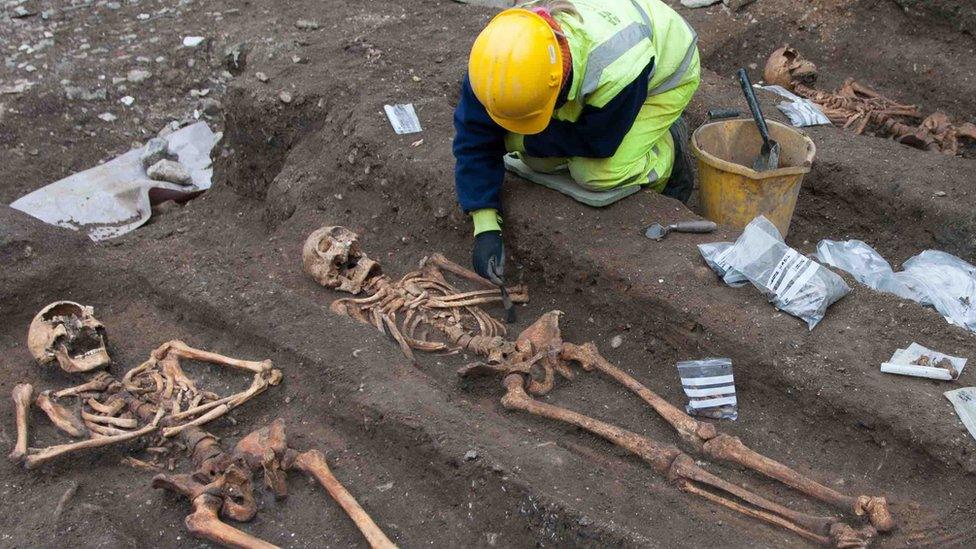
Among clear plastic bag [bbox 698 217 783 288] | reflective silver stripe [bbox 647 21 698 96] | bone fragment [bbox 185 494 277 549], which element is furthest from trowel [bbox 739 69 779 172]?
bone fragment [bbox 185 494 277 549]

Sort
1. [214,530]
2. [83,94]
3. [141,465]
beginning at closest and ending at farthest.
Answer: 1. [214,530]
2. [141,465]
3. [83,94]

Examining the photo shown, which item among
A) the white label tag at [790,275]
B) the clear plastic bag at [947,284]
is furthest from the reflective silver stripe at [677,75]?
the clear plastic bag at [947,284]

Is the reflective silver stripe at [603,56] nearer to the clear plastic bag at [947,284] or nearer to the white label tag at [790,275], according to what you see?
the white label tag at [790,275]

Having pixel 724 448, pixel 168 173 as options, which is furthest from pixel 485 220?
pixel 168 173

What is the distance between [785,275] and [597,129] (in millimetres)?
1129

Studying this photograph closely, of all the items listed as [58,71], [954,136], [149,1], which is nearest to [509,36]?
[954,136]

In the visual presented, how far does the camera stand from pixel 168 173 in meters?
7.12

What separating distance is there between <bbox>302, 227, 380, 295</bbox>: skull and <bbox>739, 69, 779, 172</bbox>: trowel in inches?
87.8

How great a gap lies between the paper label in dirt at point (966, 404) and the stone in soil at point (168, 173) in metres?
5.67

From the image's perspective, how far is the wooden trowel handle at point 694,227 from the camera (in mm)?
4617

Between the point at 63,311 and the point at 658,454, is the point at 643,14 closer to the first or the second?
the point at 658,454

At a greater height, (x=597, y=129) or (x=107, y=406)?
(x=597, y=129)

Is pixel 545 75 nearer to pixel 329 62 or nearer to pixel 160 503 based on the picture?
pixel 160 503

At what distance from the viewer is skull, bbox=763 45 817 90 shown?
282 inches
